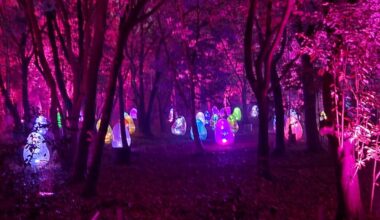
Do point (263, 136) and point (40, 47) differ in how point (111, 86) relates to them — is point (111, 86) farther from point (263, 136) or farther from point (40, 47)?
point (263, 136)

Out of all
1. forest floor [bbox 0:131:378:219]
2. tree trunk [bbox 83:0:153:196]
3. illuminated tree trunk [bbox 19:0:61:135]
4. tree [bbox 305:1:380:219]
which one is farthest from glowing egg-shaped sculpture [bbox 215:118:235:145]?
tree [bbox 305:1:380:219]

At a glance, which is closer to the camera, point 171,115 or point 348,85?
point 348,85

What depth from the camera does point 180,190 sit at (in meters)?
14.8

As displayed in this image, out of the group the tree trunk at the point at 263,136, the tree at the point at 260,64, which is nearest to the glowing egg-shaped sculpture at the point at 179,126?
the tree trunk at the point at 263,136

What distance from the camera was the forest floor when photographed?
11.0 meters

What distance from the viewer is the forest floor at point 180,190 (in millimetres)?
10992

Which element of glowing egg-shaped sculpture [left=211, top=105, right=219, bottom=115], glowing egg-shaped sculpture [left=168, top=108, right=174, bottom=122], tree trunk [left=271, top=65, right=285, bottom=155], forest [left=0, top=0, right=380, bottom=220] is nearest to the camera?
forest [left=0, top=0, right=380, bottom=220]

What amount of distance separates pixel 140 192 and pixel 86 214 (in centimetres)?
375

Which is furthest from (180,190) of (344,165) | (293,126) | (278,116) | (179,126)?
(179,126)

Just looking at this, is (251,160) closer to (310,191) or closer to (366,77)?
(310,191)

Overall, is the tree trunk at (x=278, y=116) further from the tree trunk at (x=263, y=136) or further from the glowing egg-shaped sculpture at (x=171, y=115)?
the glowing egg-shaped sculpture at (x=171, y=115)

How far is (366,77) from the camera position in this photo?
9.85 metres

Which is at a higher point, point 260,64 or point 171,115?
point 171,115

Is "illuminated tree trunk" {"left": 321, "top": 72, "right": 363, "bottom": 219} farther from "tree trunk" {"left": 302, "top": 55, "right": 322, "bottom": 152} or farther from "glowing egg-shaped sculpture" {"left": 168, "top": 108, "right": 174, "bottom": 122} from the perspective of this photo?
"glowing egg-shaped sculpture" {"left": 168, "top": 108, "right": 174, "bottom": 122}
